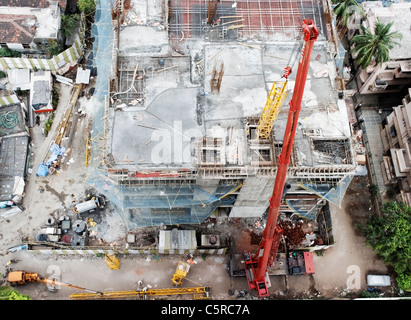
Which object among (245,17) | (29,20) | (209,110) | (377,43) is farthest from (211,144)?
(29,20)

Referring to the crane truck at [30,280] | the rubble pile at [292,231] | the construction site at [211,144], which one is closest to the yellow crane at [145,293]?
the construction site at [211,144]

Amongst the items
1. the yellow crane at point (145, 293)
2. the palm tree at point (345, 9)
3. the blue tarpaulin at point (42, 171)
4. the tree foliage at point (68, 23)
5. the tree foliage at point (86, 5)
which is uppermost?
the tree foliage at point (86, 5)

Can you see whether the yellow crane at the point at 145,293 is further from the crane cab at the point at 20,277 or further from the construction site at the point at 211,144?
the crane cab at the point at 20,277

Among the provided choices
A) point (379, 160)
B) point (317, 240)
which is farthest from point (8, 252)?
point (379, 160)

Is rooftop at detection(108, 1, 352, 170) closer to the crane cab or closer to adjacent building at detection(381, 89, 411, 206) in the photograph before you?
adjacent building at detection(381, 89, 411, 206)

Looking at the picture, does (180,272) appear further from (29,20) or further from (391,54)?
(29,20)

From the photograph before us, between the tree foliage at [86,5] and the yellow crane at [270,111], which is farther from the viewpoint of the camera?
the tree foliage at [86,5]
